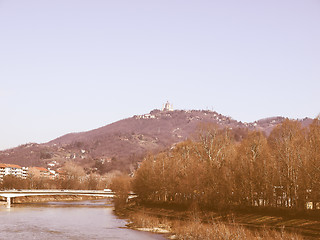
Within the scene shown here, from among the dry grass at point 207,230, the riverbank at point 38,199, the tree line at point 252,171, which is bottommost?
the riverbank at point 38,199

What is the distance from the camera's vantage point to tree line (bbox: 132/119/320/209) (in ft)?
204

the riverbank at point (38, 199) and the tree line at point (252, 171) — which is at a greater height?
the tree line at point (252, 171)

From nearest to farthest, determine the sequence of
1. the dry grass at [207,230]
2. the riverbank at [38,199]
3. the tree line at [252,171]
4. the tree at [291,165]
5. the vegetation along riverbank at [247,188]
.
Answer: the dry grass at [207,230], the vegetation along riverbank at [247,188], the tree line at [252,171], the tree at [291,165], the riverbank at [38,199]

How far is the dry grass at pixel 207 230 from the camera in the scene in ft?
153

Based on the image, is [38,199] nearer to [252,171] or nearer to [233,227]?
[252,171]

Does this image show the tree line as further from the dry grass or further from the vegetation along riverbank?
the dry grass

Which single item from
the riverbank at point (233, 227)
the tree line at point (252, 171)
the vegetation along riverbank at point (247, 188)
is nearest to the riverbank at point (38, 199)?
the vegetation along riverbank at point (247, 188)

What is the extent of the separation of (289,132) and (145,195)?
184 feet

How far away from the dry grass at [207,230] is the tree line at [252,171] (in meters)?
9.08

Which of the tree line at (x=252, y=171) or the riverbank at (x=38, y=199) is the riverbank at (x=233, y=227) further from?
the riverbank at (x=38, y=199)

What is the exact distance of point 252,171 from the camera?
7131cm

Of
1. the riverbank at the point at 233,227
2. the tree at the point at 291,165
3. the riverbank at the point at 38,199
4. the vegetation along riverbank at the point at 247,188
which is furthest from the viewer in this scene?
the riverbank at the point at 38,199

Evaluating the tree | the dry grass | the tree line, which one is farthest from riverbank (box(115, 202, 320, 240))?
the tree

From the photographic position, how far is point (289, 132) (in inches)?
2970
